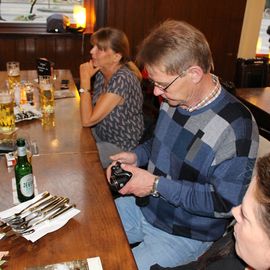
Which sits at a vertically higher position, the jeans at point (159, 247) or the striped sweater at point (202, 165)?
the striped sweater at point (202, 165)

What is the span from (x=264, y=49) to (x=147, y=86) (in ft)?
9.41

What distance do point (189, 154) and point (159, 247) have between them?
0.40 m

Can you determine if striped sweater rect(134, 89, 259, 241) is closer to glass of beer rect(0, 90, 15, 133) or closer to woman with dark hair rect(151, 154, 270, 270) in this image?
woman with dark hair rect(151, 154, 270, 270)

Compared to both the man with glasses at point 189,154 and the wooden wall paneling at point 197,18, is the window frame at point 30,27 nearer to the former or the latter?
the wooden wall paneling at point 197,18

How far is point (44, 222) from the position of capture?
3.78 feet

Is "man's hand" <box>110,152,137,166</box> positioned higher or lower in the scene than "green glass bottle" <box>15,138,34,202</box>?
lower

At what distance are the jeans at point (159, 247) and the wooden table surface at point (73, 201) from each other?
297 mm

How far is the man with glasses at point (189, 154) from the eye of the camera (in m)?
1.31

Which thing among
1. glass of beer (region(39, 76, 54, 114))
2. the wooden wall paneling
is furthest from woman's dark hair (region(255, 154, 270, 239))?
the wooden wall paneling

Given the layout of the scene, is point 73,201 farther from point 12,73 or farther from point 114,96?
point 12,73

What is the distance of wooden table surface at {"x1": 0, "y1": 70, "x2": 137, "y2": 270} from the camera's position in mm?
1044

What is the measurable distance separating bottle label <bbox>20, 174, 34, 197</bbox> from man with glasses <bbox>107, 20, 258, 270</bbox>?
39 centimetres

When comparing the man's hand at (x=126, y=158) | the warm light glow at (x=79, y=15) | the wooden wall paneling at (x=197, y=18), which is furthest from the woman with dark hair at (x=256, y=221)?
the warm light glow at (x=79, y=15)

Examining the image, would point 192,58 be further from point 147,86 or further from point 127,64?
point 147,86
